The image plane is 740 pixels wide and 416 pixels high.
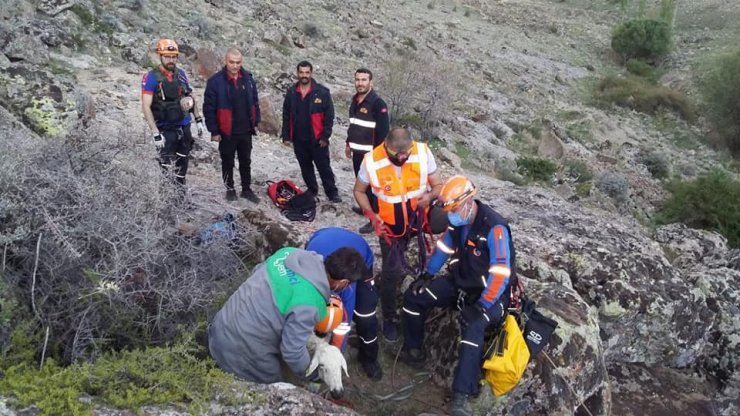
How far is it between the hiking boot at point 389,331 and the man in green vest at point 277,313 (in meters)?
1.39

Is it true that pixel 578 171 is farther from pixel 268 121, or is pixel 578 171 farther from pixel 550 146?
pixel 268 121

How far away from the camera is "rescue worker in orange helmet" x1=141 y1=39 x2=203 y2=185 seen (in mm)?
5473

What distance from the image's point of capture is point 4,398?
257 centimetres

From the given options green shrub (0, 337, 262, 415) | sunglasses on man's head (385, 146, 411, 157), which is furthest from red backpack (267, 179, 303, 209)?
green shrub (0, 337, 262, 415)

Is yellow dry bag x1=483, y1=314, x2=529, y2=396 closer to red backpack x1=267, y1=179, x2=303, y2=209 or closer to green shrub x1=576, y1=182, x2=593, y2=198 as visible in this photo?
red backpack x1=267, y1=179, x2=303, y2=209

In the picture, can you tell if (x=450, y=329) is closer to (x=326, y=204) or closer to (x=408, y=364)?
(x=408, y=364)

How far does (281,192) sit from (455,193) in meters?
3.47

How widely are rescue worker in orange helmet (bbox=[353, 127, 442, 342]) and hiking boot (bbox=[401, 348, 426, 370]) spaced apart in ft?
0.64

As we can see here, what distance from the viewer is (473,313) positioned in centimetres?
402

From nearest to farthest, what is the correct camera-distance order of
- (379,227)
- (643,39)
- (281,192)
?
(379,227), (281,192), (643,39)

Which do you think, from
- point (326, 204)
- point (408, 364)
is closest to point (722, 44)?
point (326, 204)

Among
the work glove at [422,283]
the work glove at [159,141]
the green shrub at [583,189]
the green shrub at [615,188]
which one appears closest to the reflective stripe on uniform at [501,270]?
the work glove at [422,283]

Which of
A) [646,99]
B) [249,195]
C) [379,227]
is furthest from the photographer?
[646,99]

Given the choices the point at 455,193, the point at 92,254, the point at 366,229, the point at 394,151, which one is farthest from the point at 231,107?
the point at 455,193
